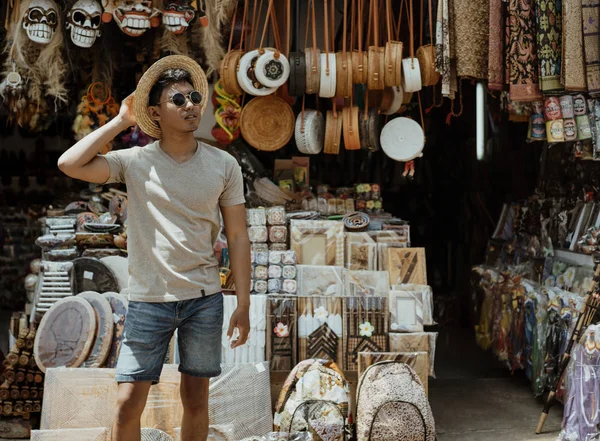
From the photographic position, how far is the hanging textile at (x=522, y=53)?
4.70 metres

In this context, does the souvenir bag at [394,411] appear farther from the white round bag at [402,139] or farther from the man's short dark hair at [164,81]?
the man's short dark hair at [164,81]

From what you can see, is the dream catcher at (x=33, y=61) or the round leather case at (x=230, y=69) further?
the round leather case at (x=230, y=69)

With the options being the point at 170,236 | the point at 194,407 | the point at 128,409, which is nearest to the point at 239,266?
the point at 170,236

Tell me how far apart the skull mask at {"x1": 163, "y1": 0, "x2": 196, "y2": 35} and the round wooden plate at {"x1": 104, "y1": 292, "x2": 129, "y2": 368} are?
1.66m

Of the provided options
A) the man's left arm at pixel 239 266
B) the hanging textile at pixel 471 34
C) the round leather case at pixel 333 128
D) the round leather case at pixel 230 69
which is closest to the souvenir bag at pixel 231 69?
the round leather case at pixel 230 69

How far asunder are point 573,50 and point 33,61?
3.30 metres

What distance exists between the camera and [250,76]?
4.99 metres

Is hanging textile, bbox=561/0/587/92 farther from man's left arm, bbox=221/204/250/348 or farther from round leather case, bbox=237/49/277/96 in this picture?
man's left arm, bbox=221/204/250/348

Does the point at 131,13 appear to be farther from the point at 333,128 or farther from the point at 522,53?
the point at 522,53

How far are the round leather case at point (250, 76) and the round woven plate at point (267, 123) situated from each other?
9.4 inches

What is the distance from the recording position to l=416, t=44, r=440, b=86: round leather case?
16.3 ft

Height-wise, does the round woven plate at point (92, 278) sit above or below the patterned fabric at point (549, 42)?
below

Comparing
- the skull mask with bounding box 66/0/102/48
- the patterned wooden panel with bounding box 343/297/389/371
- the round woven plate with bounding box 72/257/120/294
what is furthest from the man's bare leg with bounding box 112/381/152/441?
the skull mask with bounding box 66/0/102/48

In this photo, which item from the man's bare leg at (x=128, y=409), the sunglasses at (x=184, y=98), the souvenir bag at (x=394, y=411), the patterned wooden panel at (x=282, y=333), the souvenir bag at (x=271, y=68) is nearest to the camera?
the man's bare leg at (x=128, y=409)
